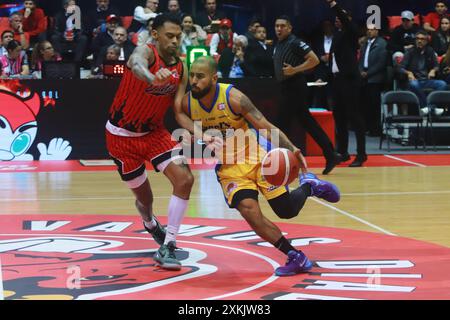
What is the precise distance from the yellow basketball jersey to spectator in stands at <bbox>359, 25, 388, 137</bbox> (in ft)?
33.8

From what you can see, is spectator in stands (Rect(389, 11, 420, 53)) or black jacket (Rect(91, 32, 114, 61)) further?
spectator in stands (Rect(389, 11, 420, 53))

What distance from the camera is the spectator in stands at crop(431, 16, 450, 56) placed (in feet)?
60.1

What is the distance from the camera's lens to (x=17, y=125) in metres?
14.1

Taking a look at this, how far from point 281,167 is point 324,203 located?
12.2 feet

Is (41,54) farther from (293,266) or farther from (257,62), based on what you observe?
(293,266)

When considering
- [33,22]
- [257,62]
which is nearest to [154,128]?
[257,62]

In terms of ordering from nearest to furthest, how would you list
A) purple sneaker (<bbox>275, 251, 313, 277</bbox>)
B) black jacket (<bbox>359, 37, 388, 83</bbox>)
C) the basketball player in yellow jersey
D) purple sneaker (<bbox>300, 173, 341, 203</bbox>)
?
purple sneaker (<bbox>275, 251, 313, 277</bbox>), the basketball player in yellow jersey, purple sneaker (<bbox>300, 173, 341, 203</bbox>), black jacket (<bbox>359, 37, 388, 83</bbox>)

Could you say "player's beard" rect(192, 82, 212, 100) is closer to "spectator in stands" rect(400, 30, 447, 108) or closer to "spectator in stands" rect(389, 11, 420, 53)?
"spectator in stands" rect(400, 30, 447, 108)

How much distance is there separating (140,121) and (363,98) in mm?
11158

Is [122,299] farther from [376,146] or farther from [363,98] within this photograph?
[363,98]

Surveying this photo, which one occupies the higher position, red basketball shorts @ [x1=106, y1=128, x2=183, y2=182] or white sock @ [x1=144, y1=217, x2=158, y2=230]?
red basketball shorts @ [x1=106, y1=128, x2=183, y2=182]

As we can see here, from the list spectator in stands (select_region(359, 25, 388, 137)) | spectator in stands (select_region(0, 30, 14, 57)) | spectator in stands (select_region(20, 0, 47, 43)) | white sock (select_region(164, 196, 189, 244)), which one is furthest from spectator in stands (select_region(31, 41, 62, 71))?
white sock (select_region(164, 196, 189, 244))

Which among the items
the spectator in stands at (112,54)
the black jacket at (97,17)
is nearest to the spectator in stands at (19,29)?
the black jacket at (97,17)

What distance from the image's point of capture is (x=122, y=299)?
5.83 metres
